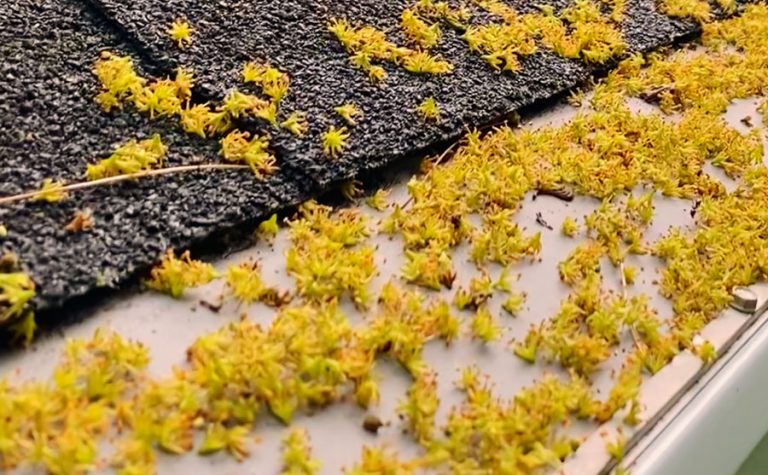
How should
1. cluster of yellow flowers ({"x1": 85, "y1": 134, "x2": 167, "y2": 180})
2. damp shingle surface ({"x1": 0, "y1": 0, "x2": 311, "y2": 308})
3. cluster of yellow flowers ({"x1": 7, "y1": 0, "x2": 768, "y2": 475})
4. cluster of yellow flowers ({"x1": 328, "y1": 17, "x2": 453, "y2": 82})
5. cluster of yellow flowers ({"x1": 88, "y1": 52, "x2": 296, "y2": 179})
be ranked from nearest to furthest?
cluster of yellow flowers ({"x1": 7, "y1": 0, "x2": 768, "y2": 475}) < damp shingle surface ({"x1": 0, "y1": 0, "x2": 311, "y2": 308}) < cluster of yellow flowers ({"x1": 85, "y1": 134, "x2": 167, "y2": 180}) < cluster of yellow flowers ({"x1": 88, "y1": 52, "x2": 296, "y2": 179}) < cluster of yellow flowers ({"x1": 328, "y1": 17, "x2": 453, "y2": 82})

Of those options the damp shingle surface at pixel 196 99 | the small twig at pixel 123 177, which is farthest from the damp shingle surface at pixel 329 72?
the small twig at pixel 123 177

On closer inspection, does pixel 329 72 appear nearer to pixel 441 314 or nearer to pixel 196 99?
pixel 196 99

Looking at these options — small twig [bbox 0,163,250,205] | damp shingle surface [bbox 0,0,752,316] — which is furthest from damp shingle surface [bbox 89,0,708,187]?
small twig [bbox 0,163,250,205]

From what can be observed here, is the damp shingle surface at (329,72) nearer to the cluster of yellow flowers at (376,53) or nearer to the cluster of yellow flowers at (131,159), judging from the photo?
the cluster of yellow flowers at (376,53)

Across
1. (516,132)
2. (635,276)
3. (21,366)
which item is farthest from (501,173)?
(21,366)

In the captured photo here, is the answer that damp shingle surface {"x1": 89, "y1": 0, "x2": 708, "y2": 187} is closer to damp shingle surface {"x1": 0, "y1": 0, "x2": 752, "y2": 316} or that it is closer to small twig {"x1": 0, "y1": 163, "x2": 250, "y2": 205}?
damp shingle surface {"x1": 0, "y1": 0, "x2": 752, "y2": 316}

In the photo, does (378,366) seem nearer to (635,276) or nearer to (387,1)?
(635,276)

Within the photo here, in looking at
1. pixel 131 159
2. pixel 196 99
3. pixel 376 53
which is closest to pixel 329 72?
pixel 376 53
